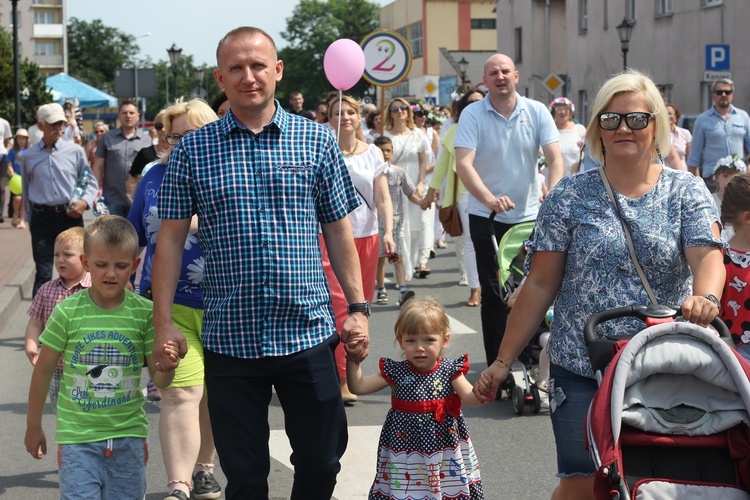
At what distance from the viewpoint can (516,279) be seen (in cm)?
763

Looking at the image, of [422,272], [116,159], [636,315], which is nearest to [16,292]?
[116,159]

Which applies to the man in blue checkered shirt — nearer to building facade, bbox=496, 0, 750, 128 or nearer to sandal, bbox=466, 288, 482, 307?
sandal, bbox=466, 288, 482, 307

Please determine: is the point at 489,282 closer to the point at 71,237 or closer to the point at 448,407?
the point at 448,407

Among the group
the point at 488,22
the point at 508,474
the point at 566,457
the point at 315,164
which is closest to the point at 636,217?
the point at 566,457

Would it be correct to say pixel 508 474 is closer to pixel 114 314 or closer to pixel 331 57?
pixel 114 314

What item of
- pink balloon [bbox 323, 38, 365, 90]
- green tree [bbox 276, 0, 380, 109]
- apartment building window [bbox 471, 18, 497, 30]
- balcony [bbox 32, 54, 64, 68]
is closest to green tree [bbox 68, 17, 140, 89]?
balcony [bbox 32, 54, 64, 68]

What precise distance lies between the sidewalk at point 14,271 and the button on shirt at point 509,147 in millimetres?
6082

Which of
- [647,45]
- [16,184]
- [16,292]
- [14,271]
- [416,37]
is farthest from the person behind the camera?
[416,37]

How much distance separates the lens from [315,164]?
15.0 feet

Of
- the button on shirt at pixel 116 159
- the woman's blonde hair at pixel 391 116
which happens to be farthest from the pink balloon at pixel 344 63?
the woman's blonde hair at pixel 391 116

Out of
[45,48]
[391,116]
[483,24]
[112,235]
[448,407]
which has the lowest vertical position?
[448,407]

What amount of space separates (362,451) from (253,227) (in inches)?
120

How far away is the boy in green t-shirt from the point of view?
16.1 ft

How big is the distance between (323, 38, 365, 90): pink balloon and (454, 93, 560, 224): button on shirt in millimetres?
1372
